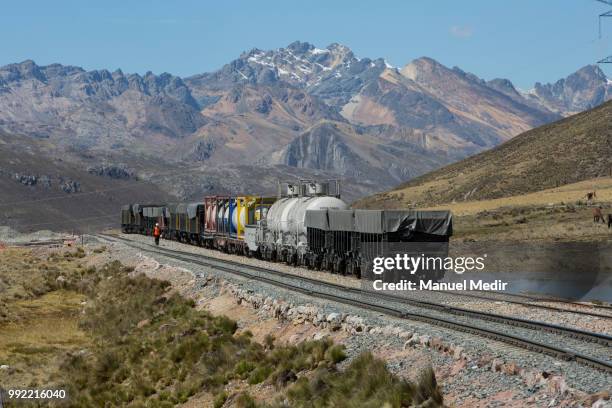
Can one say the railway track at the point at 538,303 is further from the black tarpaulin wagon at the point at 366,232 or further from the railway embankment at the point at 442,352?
the black tarpaulin wagon at the point at 366,232

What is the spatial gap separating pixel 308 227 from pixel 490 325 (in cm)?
2260

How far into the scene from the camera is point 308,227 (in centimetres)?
4297

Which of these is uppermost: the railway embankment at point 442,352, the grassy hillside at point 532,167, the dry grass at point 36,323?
the grassy hillside at point 532,167

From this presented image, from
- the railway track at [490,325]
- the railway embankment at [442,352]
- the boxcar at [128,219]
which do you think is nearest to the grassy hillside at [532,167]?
the boxcar at [128,219]

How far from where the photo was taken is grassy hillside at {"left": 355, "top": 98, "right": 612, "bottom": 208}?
123125mm

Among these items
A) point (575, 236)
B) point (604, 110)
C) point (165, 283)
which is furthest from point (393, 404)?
point (604, 110)

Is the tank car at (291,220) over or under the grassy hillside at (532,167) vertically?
under

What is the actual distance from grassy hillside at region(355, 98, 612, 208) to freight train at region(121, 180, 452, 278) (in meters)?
64.6

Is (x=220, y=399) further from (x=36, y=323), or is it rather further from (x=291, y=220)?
(x=291, y=220)

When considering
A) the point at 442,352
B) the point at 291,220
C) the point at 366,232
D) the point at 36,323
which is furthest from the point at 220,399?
the point at 291,220

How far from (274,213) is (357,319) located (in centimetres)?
2853

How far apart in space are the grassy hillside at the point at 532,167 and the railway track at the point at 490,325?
94.8 metres

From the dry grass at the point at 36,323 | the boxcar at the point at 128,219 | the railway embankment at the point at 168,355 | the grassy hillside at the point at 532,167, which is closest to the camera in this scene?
the railway embankment at the point at 168,355

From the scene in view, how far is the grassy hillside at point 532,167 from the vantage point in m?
123
